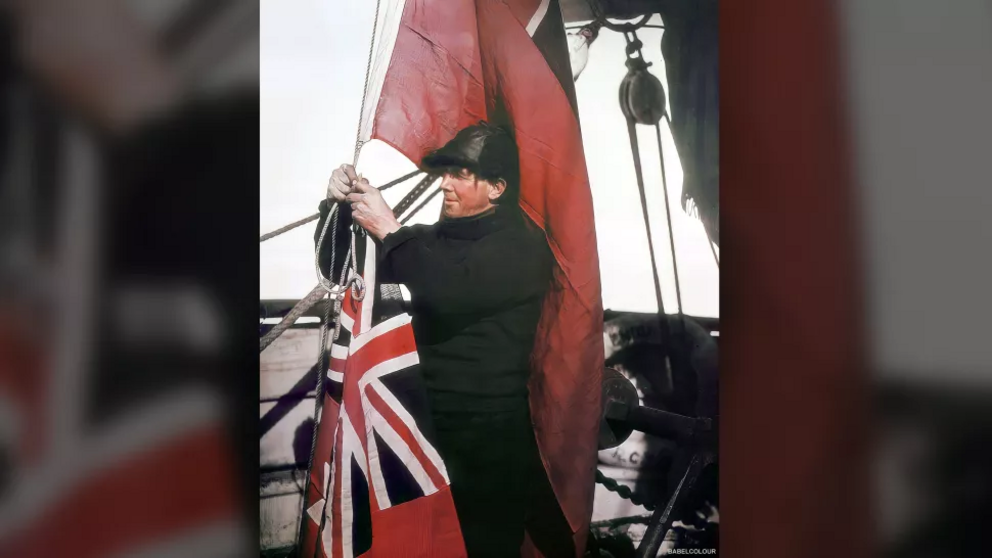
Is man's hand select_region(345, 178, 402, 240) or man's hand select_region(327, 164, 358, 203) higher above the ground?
man's hand select_region(327, 164, 358, 203)

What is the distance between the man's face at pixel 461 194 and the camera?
1.16m

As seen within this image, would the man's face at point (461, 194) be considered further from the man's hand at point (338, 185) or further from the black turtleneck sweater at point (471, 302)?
the man's hand at point (338, 185)

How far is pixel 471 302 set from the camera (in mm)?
1152

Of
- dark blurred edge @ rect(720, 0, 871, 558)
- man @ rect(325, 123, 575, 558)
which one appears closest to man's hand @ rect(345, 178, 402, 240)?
man @ rect(325, 123, 575, 558)

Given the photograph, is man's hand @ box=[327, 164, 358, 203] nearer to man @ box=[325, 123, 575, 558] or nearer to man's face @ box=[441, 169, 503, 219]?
man @ box=[325, 123, 575, 558]

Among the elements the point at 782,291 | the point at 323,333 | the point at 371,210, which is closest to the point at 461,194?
the point at 371,210

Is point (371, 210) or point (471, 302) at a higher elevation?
point (371, 210)

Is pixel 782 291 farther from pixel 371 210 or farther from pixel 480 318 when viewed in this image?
pixel 371 210

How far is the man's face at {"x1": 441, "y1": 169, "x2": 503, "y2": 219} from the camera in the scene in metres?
1.16

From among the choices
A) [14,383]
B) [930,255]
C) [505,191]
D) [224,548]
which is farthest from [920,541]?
[14,383]

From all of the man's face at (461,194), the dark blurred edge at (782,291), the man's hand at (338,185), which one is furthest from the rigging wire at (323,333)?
the dark blurred edge at (782,291)

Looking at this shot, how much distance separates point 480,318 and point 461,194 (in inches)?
9.0

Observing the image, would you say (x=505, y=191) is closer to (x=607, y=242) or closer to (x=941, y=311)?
(x=607, y=242)

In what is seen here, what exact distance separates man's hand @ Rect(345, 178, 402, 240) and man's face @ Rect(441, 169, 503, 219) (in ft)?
0.33
